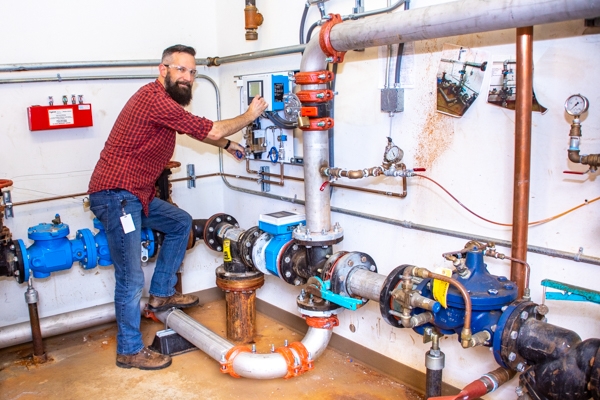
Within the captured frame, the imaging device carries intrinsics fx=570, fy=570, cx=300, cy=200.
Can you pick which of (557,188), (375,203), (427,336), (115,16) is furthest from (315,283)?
(115,16)

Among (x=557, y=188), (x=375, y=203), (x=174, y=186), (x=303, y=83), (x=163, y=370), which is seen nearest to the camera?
(x=557, y=188)

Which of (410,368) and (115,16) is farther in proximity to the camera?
(115,16)

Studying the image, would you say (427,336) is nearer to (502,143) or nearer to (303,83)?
(502,143)

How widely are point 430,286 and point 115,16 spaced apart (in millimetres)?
2181

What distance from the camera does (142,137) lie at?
2.53 metres

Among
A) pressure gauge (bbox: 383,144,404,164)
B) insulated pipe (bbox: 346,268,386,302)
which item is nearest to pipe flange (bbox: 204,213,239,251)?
insulated pipe (bbox: 346,268,386,302)

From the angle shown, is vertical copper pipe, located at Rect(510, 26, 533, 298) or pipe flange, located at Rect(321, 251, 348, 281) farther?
pipe flange, located at Rect(321, 251, 348, 281)

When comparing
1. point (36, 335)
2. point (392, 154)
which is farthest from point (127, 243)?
point (392, 154)

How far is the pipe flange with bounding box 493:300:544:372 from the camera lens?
1634 millimetres

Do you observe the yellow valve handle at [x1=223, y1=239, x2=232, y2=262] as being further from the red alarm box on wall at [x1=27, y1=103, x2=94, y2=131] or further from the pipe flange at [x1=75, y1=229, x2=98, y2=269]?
the red alarm box on wall at [x1=27, y1=103, x2=94, y2=131]

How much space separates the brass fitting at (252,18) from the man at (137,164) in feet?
1.23

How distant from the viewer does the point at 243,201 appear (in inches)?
131

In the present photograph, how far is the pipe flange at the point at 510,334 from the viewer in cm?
163

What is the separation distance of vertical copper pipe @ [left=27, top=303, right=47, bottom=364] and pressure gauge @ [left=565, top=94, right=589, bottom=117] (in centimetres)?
244
